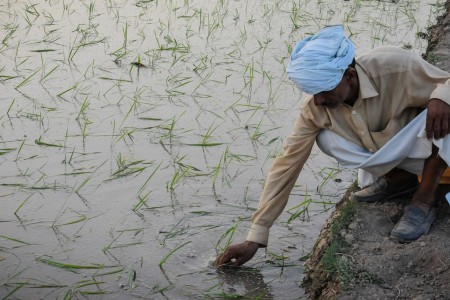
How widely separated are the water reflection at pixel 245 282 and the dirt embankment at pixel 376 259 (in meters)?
0.17

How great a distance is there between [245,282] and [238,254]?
18 cm

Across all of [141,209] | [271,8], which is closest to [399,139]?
[141,209]

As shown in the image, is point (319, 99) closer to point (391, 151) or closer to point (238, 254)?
point (391, 151)

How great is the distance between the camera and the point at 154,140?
15.2 feet

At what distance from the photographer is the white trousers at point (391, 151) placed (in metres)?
3.09

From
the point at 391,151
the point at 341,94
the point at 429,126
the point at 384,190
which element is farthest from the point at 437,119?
the point at 384,190

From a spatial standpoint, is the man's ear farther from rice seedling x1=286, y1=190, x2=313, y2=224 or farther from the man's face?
rice seedling x1=286, y1=190, x2=313, y2=224

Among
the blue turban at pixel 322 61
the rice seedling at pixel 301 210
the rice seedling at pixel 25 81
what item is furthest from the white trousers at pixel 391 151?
the rice seedling at pixel 25 81

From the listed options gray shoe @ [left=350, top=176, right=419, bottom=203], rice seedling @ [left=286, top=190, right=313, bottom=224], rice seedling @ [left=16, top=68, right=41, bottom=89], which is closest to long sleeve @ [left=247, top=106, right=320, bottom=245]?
gray shoe @ [left=350, top=176, right=419, bottom=203]

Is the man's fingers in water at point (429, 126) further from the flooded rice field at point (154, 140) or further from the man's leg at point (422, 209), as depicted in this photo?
the flooded rice field at point (154, 140)

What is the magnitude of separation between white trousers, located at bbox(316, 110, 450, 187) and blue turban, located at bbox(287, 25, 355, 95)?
0.24 meters

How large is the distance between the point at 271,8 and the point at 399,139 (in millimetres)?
3786

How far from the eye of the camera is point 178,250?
12.1 feet

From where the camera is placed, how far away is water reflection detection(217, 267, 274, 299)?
339 centimetres
